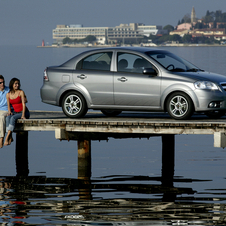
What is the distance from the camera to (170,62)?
528 inches

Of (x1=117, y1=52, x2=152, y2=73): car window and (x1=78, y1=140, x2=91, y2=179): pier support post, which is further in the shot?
(x1=78, y1=140, x2=91, y2=179): pier support post

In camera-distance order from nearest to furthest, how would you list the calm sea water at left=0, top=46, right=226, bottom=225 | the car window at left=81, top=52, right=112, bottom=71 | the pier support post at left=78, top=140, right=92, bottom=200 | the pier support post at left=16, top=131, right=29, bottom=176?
the calm sea water at left=0, top=46, right=226, bottom=225
the car window at left=81, top=52, right=112, bottom=71
the pier support post at left=78, top=140, right=92, bottom=200
the pier support post at left=16, top=131, right=29, bottom=176

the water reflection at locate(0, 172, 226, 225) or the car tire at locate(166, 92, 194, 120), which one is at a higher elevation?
the car tire at locate(166, 92, 194, 120)

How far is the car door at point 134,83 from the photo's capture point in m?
12.9

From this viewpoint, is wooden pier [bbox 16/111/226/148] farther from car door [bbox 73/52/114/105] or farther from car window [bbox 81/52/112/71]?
car window [bbox 81/52/112/71]

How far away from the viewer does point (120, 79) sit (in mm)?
13172

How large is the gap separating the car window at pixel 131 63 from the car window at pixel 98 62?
276mm

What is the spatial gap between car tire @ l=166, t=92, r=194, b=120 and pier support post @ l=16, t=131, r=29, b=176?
5.00 m

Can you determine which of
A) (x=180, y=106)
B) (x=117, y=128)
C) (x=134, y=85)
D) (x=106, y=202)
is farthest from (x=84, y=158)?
(x=180, y=106)

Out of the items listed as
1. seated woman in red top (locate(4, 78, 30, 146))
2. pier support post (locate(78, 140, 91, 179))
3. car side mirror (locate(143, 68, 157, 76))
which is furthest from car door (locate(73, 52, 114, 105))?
pier support post (locate(78, 140, 91, 179))

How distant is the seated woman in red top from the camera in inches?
537

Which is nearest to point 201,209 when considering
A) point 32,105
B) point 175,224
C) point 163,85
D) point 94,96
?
point 175,224

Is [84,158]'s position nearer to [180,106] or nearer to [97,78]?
[97,78]

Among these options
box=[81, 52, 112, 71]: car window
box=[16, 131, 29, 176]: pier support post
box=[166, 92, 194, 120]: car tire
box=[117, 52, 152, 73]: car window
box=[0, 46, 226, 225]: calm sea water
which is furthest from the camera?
box=[16, 131, 29, 176]: pier support post
